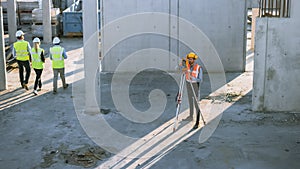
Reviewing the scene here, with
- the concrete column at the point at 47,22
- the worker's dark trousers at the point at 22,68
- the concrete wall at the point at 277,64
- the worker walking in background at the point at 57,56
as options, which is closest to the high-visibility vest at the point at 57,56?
the worker walking in background at the point at 57,56

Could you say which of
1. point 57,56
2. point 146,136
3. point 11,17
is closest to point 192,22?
point 57,56

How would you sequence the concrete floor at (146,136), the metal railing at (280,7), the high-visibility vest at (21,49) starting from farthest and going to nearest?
the high-visibility vest at (21,49), the metal railing at (280,7), the concrete floor at (146,136)

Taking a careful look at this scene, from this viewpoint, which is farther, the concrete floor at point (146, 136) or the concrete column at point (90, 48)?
the concrete column at point (90, 48)

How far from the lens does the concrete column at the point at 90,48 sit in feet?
39.0

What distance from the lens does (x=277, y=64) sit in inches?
490

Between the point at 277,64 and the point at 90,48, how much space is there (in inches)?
207

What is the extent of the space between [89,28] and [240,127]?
478 cm

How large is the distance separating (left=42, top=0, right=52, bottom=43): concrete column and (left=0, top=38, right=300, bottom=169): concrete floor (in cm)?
911

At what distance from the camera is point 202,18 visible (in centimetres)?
1762

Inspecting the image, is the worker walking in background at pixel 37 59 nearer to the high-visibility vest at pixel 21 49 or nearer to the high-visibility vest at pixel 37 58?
the high-visibility vest at pixel 37 58

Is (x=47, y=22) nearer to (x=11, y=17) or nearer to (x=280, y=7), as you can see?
(x=11, y=17)

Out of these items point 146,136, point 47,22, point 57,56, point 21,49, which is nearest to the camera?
point 146,136

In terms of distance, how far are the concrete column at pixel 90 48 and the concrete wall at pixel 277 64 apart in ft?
14.8

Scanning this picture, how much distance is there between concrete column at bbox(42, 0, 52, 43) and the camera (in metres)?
23.6
